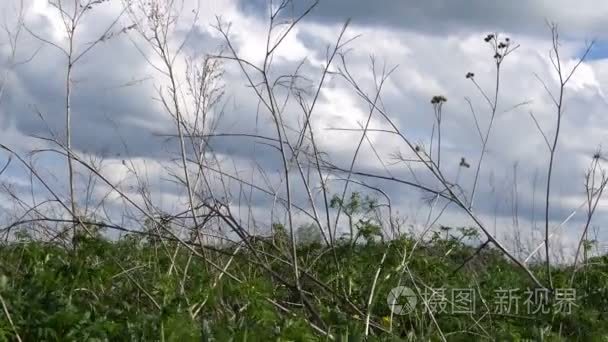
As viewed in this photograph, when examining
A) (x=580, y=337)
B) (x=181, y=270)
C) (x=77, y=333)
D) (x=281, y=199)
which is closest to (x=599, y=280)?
(x=580, y=337)

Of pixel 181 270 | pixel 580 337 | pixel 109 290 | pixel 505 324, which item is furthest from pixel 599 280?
pixel 109 290

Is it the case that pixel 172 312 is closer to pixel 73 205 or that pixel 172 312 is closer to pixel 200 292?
pixel 200 292

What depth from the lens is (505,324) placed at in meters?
4.81

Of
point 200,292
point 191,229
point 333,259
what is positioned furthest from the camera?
point 333,259

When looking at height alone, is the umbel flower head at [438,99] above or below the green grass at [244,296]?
above

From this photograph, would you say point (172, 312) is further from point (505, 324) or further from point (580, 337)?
point (580, 337)

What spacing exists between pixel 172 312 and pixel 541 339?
1.74 metres

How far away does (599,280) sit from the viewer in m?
6.04

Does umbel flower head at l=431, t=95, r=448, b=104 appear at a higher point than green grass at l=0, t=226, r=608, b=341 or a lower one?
higher

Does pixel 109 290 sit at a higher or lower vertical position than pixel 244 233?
lower

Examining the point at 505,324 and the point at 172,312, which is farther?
the point at 505,324

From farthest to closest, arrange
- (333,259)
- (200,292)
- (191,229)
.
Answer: (333,259) < (191,229) < (200,292)

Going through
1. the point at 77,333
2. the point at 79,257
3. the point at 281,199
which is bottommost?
the point at 77,333

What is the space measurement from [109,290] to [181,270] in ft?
2.02
